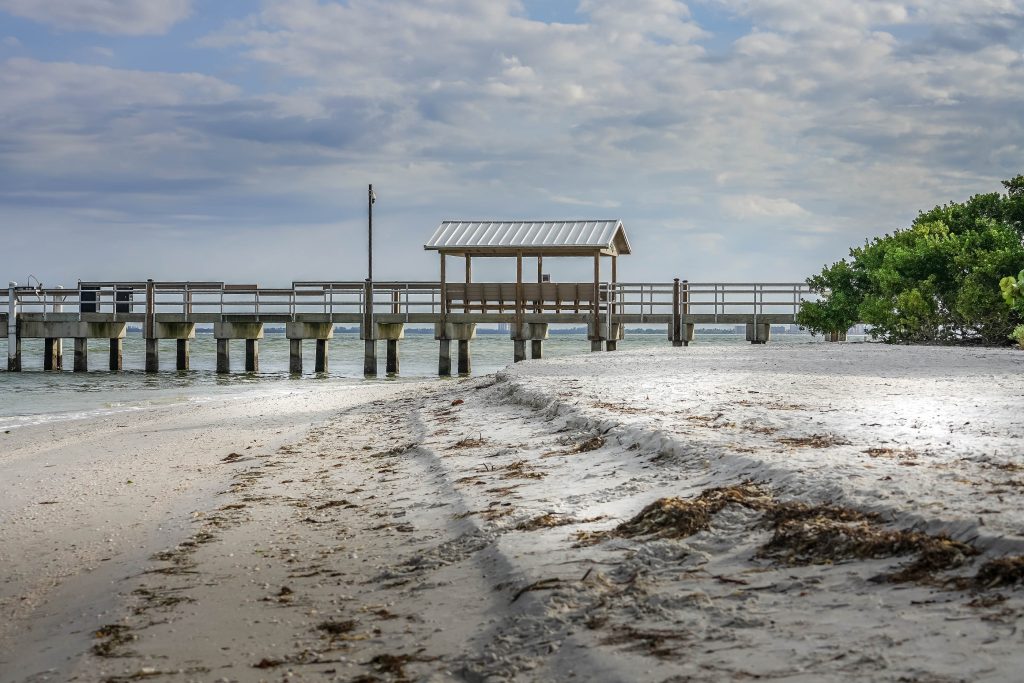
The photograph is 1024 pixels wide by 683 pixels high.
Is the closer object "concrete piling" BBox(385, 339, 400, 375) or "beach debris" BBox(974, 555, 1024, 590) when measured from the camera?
"beach debris" BBox(974, 555, 1024, 590)

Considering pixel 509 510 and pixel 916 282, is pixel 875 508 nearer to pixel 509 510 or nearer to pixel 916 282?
pixel 509 510

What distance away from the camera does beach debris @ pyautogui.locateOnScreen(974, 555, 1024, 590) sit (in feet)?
11.8

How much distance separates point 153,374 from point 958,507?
100 ft

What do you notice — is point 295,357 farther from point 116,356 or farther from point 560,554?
point 560,554

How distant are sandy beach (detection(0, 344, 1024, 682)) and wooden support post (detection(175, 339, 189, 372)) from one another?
25272 mm

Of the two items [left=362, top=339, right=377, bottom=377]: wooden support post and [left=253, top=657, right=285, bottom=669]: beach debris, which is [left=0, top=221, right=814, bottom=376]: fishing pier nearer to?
[left=362, top=339, right=377, bottom=377]: wooden support post

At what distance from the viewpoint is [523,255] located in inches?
1163

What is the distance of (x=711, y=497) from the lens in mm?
5145

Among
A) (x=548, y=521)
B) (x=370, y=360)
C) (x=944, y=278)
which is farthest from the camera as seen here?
(x=370, y=360)

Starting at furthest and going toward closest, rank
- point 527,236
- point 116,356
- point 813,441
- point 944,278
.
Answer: point 116,356 < point 527,236 < point 944,278 < point 813,441

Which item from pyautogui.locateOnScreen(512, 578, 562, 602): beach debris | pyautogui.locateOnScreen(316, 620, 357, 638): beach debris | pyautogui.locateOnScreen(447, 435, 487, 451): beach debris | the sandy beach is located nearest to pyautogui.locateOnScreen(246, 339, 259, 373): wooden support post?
the sandy beach

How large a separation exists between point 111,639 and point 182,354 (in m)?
31.1

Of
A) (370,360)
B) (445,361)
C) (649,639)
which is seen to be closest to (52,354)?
(370,360)

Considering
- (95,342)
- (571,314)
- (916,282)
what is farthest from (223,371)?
(95,342)
